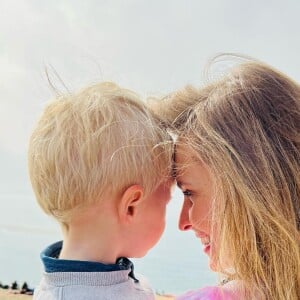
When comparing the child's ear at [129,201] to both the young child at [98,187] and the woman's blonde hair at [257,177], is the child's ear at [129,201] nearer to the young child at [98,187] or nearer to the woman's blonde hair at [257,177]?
the young child at [98,187]

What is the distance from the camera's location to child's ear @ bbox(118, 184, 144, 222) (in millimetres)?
964

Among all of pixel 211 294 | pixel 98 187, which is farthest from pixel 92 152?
pixel 211 294

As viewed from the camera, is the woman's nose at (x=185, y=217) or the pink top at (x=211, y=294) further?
the woman's nose at (x=185, y=217)

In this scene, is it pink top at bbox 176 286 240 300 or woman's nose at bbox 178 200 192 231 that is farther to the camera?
woman's nose at bbox 178 200 192 231

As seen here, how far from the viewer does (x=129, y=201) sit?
0.97 m

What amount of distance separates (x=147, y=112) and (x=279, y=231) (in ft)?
1.01

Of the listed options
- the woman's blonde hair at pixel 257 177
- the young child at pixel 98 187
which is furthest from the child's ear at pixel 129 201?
the woman's blonde hair at pixel 257 177

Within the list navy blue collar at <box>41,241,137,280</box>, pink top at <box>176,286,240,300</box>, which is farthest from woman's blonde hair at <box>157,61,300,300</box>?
navy blue collar at <box>41,241,137,280</box>

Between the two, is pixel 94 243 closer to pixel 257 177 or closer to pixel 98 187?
pixel 98 187

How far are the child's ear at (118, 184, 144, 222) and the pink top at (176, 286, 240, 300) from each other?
16cm

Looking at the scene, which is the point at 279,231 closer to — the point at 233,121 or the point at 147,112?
the point at 233,121

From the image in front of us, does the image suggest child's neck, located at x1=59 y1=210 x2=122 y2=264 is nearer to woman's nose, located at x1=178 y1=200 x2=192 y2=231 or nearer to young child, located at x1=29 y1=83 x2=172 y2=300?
young child, located at x1=29 y1=83 x2=172 y2=300

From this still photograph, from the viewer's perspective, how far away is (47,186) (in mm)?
978

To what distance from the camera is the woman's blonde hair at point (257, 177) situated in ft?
2.94
